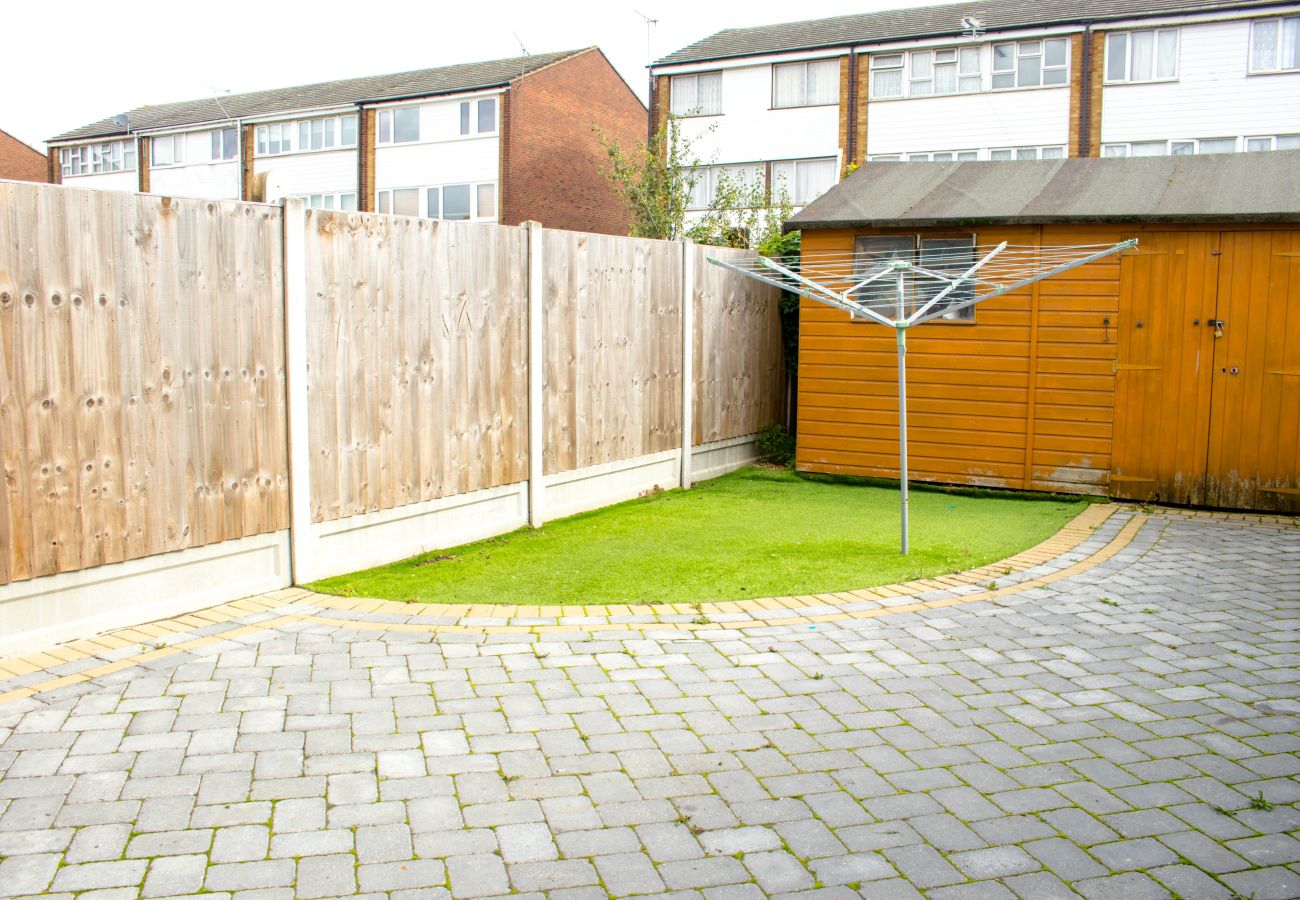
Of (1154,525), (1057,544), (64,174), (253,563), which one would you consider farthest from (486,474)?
(64,174)

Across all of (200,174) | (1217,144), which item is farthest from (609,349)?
(200,174)

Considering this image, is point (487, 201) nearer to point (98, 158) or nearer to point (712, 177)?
Result: point (712, 177)

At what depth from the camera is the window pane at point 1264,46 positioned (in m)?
27.8

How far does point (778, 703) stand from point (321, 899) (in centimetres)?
233

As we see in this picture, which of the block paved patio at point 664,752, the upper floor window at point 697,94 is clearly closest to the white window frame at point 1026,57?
the upper floor window at point 697,94

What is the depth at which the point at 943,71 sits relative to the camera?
31.3 m

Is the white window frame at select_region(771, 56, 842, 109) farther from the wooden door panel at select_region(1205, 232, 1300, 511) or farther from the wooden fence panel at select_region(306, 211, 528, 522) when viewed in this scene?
the wooden fence panel at select_region(306, 211, 528, 522)

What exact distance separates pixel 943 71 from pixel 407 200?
1872 cm

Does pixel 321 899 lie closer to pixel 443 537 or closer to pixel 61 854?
pixel 61 854

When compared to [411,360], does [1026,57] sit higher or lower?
higher

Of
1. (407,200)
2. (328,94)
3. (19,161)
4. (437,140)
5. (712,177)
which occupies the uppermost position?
(328,94)

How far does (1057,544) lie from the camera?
848 cm

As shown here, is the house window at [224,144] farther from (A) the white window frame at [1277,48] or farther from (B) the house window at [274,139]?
(A) the white window frame at [1277,48]

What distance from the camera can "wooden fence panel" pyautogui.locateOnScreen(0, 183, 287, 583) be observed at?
17.1 ft
